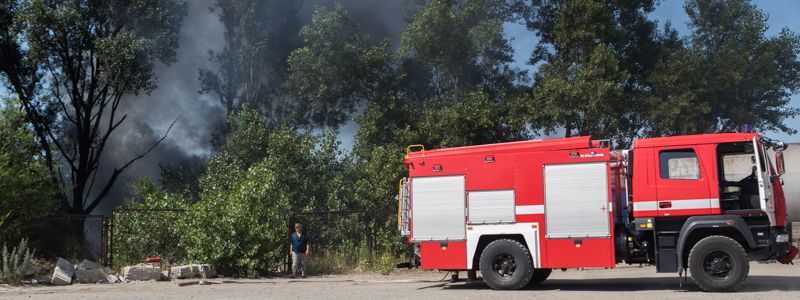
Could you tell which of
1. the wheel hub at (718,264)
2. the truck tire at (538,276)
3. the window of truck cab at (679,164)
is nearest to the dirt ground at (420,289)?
the truck tire at (538,276)

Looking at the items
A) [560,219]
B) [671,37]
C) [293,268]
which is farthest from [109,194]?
[560,219]

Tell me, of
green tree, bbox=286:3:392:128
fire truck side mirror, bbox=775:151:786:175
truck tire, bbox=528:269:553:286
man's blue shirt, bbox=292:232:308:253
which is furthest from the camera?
green tree, bbox=286:3:392:128

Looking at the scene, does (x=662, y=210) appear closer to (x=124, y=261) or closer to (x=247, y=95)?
(x=124, y=261)

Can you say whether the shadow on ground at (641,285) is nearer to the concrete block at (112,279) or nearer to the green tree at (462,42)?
the concrete block at (112,279)

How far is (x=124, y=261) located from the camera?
20.5 metres

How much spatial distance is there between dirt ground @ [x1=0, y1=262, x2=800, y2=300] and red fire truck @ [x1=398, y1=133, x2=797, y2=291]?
20.2 inches

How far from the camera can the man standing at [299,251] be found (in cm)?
1927

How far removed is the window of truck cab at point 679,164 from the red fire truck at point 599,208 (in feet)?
0.06

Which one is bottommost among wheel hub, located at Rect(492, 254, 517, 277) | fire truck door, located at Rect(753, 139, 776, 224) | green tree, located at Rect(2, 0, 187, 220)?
wheel hub, located at Rect(492, 254, 517, 277)

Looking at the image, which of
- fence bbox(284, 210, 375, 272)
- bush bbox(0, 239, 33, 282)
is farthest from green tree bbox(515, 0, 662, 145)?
bush bbox(0, 239, 33, 282)

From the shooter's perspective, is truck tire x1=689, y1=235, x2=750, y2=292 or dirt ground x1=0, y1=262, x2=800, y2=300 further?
dirt ground x1=0, y1=262, x2=800, y2=300

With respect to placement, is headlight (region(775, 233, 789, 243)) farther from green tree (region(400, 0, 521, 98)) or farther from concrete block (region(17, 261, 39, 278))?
green tree (region(400, 0, 521, 98))

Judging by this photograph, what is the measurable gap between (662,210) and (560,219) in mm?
1745

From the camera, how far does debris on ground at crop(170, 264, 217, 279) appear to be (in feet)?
59.9
